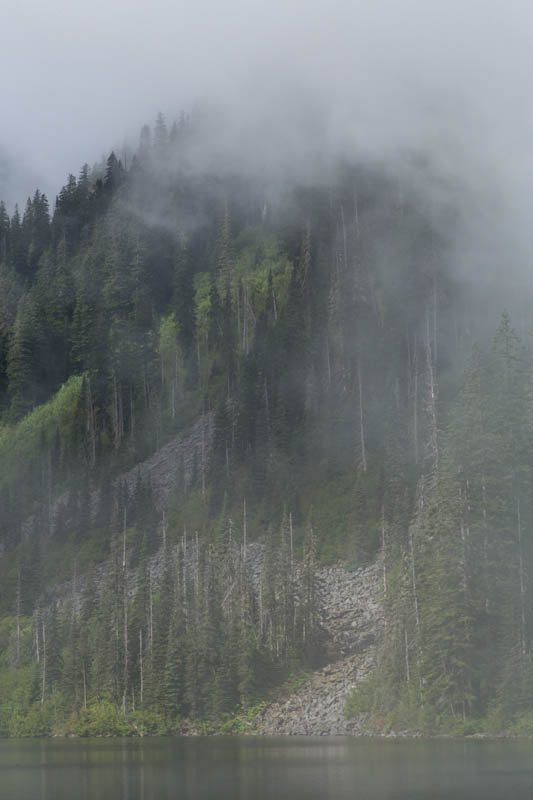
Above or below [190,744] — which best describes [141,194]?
above

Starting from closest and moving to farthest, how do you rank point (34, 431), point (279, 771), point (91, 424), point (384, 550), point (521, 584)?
point (279, 771) → point (521, 584) → point (384, 550) → point (91, 424) → point (34, 431)

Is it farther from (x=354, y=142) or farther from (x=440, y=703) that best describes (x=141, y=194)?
(x=440, y=703)

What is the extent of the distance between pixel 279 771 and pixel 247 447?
85.9 meters

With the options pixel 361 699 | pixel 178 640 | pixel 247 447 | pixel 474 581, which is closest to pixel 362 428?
pixel 247 447

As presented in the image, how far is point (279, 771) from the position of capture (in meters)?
43.8

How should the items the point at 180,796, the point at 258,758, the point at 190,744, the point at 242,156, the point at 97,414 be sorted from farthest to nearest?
the point at 242,156 < the point at 97,414 < the point at 190,744 < the point at 258,758 < the point at 180,796

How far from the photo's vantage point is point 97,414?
152 m

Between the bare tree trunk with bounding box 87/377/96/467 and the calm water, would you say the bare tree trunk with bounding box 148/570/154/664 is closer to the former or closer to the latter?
the calm water

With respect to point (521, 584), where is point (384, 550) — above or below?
above

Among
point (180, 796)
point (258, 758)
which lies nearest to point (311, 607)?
point (258, 758)

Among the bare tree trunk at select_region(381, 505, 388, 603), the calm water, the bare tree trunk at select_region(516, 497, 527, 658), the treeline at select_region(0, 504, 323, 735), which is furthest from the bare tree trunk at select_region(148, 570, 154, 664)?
the bare tree trunk at select_region(516, 497, 527, 658)

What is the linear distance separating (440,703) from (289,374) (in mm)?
69289

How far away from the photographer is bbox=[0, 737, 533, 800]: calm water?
1396 inches

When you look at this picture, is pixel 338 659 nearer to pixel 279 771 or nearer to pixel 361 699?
pixel 361 699
